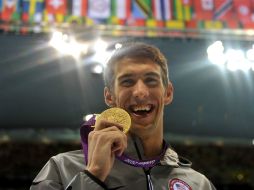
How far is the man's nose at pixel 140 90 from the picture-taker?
1.51 metres

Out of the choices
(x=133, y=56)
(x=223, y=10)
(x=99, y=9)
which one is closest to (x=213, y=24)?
(x=223, y=10)

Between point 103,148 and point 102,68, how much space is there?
3.64m

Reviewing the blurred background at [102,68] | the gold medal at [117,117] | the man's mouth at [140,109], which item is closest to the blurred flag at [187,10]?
the blurred background at [102,68]

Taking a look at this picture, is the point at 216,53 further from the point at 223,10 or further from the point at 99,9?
the point at 99,9

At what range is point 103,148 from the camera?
47.8 inches

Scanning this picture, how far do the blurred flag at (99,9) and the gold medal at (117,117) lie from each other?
2.44 metres

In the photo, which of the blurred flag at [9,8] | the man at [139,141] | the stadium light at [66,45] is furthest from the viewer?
the stadium light at [66,45]

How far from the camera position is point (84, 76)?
16.0ft

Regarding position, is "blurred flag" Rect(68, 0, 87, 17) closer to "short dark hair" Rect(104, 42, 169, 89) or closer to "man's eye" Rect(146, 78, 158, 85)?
"short dark hair" Rect(104, 42, 169, 89)

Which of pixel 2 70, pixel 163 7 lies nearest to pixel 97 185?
pixel 163 7

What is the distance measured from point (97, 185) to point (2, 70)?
3716 millimetres

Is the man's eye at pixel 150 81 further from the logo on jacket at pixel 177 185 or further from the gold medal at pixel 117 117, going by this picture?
the logo on jacket at pixel 177 185

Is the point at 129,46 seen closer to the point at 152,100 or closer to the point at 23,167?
the point at 152,100

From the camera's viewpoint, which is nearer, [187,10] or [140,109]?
[140,109]
